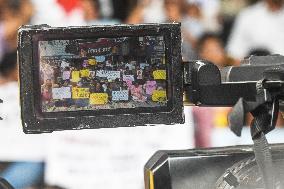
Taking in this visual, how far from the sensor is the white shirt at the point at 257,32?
2.12 m

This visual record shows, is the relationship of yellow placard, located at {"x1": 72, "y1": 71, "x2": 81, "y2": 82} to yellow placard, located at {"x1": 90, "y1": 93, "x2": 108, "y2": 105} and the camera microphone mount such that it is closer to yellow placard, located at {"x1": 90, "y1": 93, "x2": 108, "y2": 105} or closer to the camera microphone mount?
yellow placard, located at {"x1": 90, "y1": 93, "x2": 108, "y2": 105}

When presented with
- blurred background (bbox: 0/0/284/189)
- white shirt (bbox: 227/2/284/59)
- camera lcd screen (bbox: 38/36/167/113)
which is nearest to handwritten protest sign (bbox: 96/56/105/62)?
camera lcd screen (bbox: 38/36/167/113)

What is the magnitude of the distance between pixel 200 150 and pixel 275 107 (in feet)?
0.45

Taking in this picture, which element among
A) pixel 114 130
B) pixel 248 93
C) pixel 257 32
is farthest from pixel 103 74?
pixel 257 32

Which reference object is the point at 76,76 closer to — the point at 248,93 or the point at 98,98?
the point at 98,98

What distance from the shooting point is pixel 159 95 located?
79 centimetres

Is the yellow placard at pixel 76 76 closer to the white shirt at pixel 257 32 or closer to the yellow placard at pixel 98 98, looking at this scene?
the yellow placard at pixel 98 98

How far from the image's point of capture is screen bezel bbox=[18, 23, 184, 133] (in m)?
0.75

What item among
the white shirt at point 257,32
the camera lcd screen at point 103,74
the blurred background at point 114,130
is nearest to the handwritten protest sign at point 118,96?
the camera lcd screen at point 103,74

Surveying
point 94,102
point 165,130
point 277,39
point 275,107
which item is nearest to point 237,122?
point 275,107

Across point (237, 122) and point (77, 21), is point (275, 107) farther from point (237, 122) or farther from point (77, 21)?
point (77, 21)

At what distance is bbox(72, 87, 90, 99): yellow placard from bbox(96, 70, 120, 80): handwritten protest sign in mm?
25

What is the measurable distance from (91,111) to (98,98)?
2 centimetres

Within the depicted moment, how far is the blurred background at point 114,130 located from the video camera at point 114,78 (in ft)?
4.07
